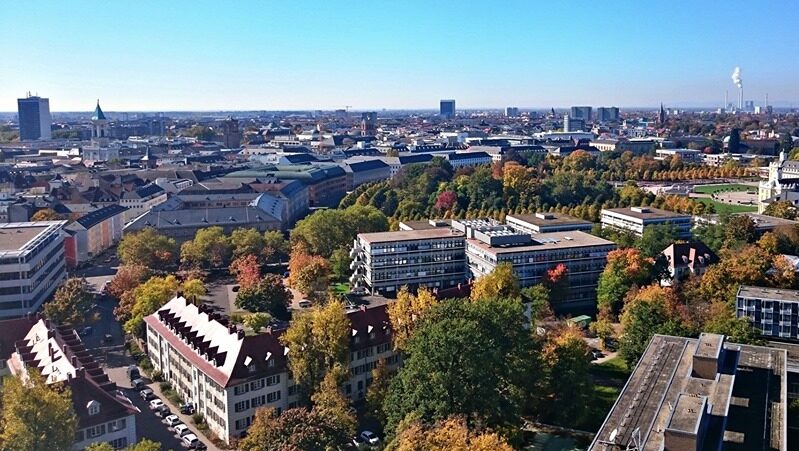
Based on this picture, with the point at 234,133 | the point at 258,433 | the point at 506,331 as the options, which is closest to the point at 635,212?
the point at 506,331

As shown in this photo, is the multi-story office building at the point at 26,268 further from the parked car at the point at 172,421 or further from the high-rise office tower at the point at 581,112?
the high-rise office tower at the point at 581,112

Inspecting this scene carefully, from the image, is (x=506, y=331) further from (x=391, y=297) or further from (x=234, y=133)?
(x=234, y=133)

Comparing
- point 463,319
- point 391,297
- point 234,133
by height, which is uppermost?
point 234,133

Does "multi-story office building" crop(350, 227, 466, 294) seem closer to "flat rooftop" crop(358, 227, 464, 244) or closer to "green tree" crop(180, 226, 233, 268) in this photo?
"flat rooftop" crop(358, 227, 464, 244)

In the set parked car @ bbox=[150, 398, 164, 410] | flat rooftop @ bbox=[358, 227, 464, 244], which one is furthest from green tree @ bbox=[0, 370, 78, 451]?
flat rooftop @ bbox=[358, 227, 464, 244]

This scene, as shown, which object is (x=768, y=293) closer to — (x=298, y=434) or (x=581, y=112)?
(x=298, y=434)

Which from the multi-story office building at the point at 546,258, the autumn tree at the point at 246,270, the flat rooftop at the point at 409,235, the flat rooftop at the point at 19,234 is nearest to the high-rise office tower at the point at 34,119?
the flat rooftop at the point at 19,234
